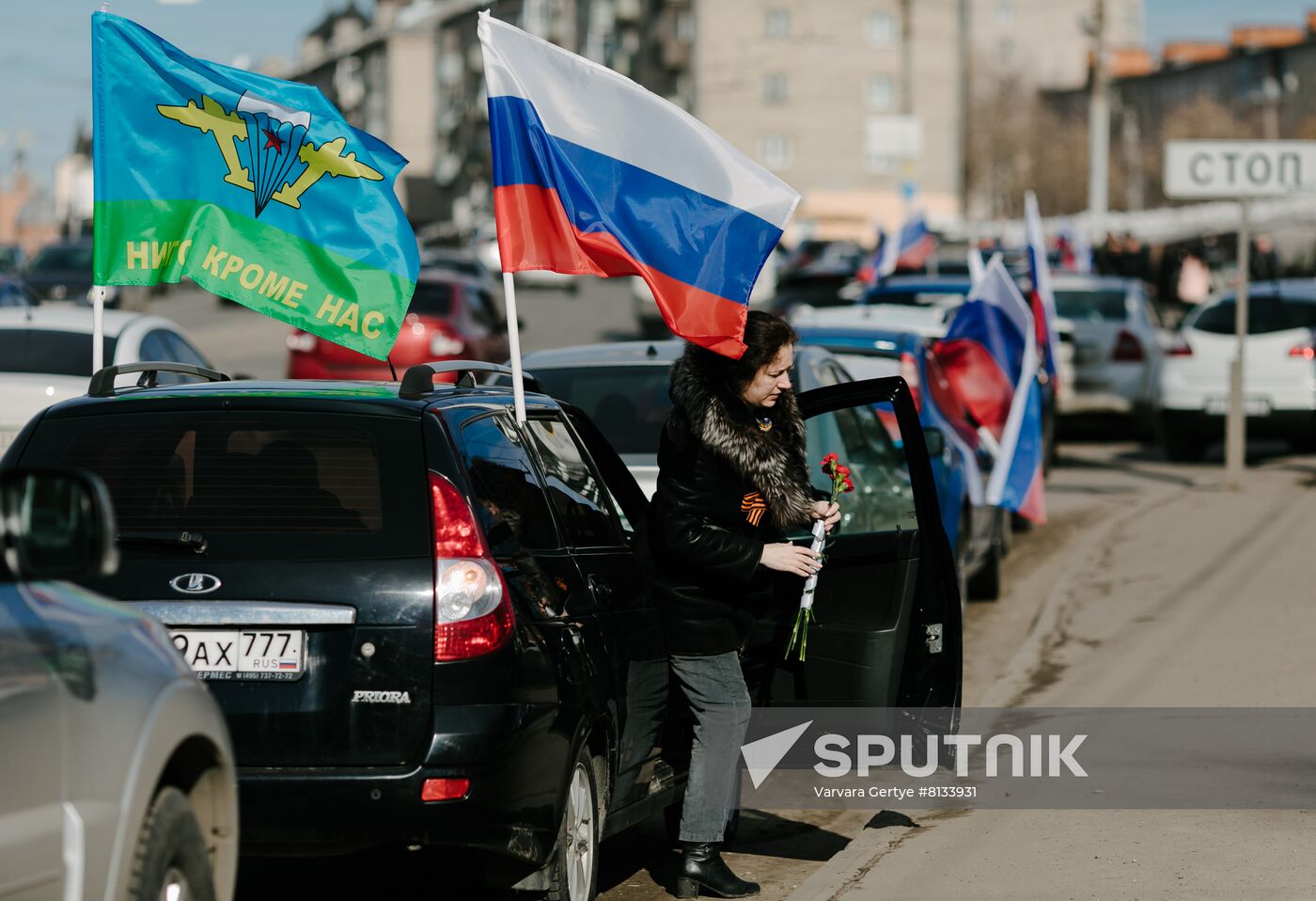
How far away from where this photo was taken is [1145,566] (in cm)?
1362

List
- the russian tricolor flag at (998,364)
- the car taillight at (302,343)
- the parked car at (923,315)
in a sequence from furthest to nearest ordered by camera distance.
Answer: the car taillight at (302,343)
the parked car at (923,315)
the russian tricolor flag at (998,364)

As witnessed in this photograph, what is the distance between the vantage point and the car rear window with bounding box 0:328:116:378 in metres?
12.2

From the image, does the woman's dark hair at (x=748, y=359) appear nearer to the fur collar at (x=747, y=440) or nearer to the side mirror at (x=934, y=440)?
the fur collar at (x=747, y=440)

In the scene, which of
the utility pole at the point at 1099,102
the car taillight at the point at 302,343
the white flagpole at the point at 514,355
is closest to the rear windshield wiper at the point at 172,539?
the white flagpole at the point at 514,355

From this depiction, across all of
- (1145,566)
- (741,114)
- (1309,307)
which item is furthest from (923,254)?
(741,114)

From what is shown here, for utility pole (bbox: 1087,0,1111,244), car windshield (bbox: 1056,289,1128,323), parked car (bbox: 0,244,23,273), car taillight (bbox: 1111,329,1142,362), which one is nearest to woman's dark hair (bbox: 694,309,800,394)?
car taillight (bbox: 1111,329,1142,362)

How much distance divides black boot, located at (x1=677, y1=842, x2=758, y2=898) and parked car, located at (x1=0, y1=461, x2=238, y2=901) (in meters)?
2.29

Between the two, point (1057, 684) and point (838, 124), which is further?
point (838, 124)

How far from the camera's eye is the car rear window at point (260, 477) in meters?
5.19

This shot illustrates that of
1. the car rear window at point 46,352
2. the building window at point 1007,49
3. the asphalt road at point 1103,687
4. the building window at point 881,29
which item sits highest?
the building window at point 1007,49

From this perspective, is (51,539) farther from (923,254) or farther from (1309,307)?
(923,254)

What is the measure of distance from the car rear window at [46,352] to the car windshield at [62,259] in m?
24.7

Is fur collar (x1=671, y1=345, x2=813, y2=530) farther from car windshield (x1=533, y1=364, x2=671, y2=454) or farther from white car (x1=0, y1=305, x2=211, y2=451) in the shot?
white car (x1=0, y1=305, x2=211, y2=451)

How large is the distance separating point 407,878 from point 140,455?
1.86 meters
